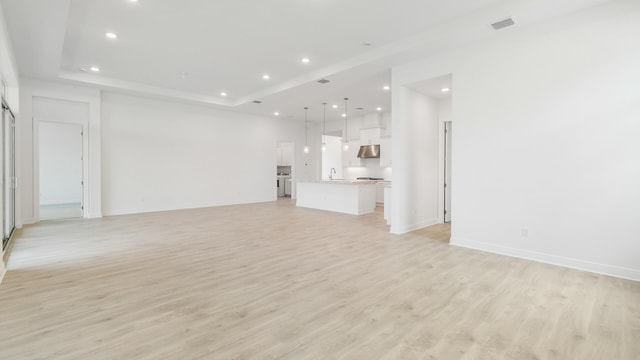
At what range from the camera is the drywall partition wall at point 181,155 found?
784 centimetres

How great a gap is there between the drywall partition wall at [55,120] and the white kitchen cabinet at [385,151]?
7.84 meters

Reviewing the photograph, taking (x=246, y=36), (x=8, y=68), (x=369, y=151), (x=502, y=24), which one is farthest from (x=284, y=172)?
(x=502, y=24)

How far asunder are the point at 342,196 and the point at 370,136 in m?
2.91

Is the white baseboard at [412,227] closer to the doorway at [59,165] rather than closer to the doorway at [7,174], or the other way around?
the doorway at [7,174]

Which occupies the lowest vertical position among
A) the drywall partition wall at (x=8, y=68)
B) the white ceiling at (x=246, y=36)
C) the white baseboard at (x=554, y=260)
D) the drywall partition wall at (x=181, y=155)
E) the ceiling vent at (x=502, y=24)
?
the white baseboard at (x=554, y=260)

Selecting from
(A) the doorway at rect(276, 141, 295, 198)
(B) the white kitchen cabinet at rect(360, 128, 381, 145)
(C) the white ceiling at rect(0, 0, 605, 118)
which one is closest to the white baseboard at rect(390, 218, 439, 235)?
(C) the white ceiling at rect(0, 0, 605, 118)

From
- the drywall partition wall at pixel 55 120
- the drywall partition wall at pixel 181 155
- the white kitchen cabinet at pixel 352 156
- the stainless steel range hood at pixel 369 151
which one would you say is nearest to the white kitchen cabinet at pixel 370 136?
the stainless steel range hood at pixel 369 151

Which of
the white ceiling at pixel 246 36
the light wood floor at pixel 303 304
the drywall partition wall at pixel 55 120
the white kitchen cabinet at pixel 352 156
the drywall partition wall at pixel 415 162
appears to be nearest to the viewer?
the light wood floor at pixel 303 304

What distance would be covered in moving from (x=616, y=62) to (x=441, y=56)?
2132mm

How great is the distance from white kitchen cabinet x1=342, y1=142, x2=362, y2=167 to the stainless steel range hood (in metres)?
0.43

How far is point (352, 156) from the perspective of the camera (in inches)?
444

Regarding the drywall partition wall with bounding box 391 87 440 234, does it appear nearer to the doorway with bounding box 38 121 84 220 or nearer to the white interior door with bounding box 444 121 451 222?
the white interior door with bounding box 444 121 451 222

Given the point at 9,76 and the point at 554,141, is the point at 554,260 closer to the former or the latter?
the point at 554,141

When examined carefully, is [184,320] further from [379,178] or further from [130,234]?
[379,178]
